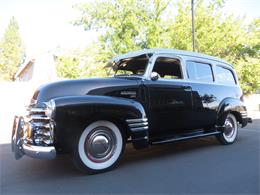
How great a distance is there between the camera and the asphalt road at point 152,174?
370cm

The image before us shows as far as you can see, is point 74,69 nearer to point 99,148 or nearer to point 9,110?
point 9,110

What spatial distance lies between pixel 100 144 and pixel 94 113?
0.56 meters

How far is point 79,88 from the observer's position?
4.43 metres

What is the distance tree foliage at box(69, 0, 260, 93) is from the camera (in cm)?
1833

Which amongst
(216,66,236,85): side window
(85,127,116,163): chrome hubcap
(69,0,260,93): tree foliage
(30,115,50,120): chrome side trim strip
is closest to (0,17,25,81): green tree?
→ (69,0,260,93): tree foliage

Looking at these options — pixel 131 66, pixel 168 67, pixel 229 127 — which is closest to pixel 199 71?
pixel 168 67

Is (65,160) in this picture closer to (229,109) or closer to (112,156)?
(112,156)

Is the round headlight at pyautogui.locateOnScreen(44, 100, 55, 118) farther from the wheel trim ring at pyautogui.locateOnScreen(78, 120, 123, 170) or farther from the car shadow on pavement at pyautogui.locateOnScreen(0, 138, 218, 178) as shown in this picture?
the car shadow on pavement at pyautogui.locateOnScreen(0, 138, 218, 178)

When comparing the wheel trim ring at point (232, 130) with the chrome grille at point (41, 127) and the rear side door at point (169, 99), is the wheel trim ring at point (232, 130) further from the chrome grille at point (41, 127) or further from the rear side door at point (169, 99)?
the chrome grille at point (41, 127)

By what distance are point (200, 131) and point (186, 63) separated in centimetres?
152

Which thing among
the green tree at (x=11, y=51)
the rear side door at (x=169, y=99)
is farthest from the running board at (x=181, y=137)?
the green tree at (x=11, y=51)

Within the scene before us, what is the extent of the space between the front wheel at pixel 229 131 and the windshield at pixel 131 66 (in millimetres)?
2547

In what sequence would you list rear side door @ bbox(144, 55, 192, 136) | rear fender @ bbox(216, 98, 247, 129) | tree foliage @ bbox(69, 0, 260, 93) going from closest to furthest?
rear side door @ bbox(144, 55, 192, 136) → rear fender @ bbox(216, 98, 247, 129) → tree foliage @ bbox(69, 0, 260, 93)

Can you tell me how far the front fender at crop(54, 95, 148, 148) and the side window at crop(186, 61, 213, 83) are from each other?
173cm
